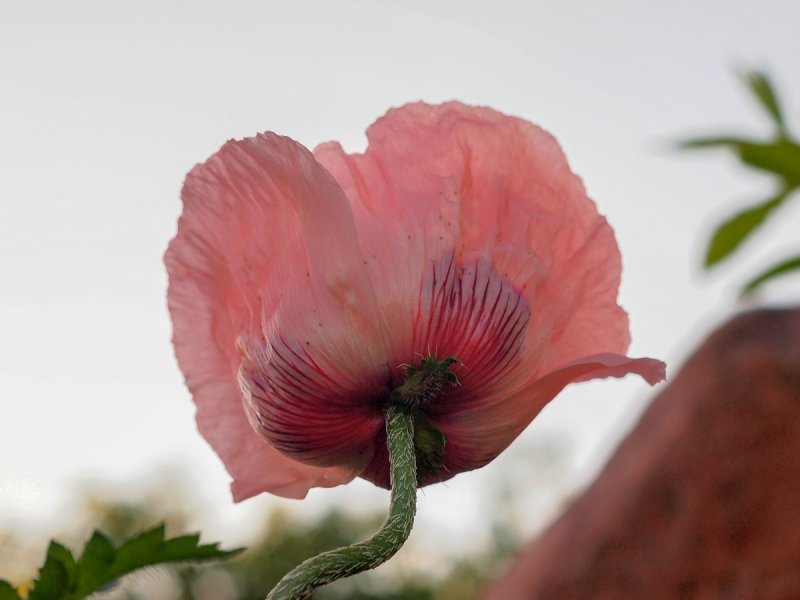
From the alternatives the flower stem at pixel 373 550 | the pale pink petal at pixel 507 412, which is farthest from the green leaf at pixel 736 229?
the flower stem at pixel 373 550

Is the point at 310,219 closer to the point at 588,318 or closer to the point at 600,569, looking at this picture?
the point at 588,318

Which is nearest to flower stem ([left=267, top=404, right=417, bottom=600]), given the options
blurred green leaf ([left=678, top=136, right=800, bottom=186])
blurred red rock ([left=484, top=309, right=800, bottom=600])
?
blurred green leaf ([left=678, top=136, right=800, bottom=186])

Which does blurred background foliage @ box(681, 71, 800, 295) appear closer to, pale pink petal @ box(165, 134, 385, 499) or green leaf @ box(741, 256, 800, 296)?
green leaf @ box(741, 256, 800, 296)

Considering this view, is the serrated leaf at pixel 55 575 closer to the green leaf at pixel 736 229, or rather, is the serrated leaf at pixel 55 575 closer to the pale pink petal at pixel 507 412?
the pale pink petal at pixel 507 412

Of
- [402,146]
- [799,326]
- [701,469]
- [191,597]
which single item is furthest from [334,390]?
[191,597]

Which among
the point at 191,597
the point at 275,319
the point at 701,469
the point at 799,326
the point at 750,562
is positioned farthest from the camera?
the point at 191,597
